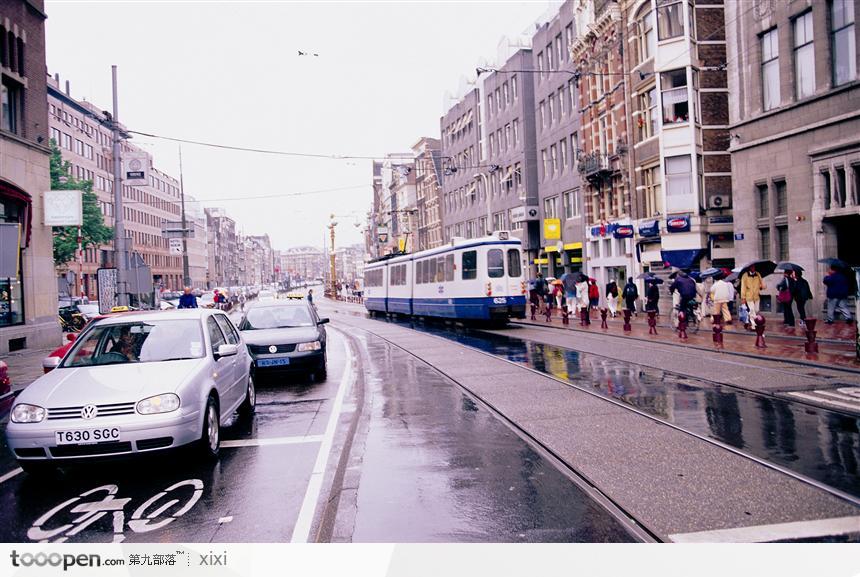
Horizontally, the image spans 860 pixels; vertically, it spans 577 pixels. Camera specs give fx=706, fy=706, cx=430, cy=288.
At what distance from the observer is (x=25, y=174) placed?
69.0ft

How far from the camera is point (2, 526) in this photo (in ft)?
16.9

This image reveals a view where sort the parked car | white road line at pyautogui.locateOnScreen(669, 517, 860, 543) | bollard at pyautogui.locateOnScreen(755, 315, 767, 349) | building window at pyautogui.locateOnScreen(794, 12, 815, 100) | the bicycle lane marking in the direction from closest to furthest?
white road line at pyautogui.locateOnScreen(669, 517, 860, 543)
the bicycle lane marking
the parked car
bollard at pyautogui.locateOnScreen(755, 315, 767, 349)
building window at pyautogui.locateOnScreen(794, 12, 815, 100)

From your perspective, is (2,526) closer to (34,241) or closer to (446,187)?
(34,241)

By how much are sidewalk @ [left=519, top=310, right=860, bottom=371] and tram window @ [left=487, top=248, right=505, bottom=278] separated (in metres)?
3.12

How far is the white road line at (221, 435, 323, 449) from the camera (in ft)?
25.4

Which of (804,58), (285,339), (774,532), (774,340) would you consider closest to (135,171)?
(285,339)

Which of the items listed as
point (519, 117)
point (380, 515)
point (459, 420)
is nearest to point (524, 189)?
point (519, 117)

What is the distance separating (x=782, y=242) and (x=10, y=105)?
992 inches

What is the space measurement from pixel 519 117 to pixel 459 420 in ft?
143

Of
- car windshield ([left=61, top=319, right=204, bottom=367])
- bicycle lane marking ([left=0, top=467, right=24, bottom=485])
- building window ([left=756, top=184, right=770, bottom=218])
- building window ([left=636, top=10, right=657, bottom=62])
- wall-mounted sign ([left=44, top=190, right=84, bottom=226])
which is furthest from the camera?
building window ([left=636, top=10, right=657, bottom=62])

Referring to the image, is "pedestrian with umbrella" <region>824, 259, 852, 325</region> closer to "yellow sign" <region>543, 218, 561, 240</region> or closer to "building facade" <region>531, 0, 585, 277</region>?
"building facade" <region>531, 0, 585, 277</region>

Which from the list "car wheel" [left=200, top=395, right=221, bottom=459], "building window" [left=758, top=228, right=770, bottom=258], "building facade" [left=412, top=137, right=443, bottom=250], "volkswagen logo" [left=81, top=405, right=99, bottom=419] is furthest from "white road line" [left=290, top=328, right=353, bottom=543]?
"building facade" [left=412, top=137, right=443, bottom=250]
